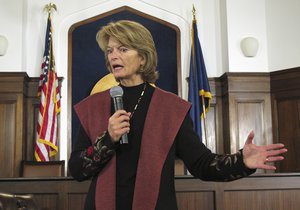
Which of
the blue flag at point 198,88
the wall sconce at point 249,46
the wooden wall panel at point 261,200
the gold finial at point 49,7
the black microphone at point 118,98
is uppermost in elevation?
the gold finial at point 49,7

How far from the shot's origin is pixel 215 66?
727 centimetres

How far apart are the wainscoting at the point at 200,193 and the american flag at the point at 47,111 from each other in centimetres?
217

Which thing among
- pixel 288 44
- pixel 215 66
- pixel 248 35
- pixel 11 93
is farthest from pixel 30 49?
pixel 288 44

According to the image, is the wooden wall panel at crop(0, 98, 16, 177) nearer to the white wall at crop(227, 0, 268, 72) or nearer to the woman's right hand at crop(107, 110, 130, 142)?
the white wall at crop(227, 0, 268, 72)

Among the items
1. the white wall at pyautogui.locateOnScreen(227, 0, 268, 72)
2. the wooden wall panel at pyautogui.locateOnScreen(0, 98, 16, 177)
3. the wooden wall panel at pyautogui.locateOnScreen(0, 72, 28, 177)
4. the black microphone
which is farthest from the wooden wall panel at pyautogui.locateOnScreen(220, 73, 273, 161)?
the black microphone

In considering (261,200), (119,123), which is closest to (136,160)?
(119,123)

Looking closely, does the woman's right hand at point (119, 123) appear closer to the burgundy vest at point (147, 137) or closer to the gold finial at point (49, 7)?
the burgundy vest at point (147, 137)

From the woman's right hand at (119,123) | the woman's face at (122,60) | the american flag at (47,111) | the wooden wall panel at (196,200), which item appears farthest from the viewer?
the american flag at (47,111)

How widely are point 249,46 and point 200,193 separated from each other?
126 inches

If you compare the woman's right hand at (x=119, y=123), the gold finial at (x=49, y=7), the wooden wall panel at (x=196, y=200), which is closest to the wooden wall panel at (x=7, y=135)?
the gold finial at (x=49, y=7)

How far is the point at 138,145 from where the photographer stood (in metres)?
1.81

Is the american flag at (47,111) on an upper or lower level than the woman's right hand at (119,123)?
upper

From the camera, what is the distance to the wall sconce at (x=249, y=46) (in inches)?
273

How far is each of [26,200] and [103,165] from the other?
0.46 metres
